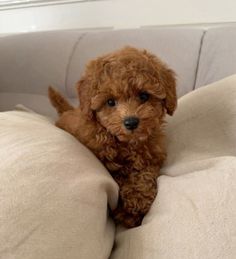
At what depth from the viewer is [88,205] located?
786 mm

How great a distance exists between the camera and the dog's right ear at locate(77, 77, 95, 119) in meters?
0.96

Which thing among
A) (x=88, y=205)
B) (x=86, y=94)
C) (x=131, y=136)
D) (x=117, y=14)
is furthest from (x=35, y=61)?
(x=88, y=205)

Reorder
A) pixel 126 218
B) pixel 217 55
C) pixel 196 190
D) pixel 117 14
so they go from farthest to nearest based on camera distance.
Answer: pixel 117 14 < pixel 217 55 < pixel 126 218 < pixel 196 190

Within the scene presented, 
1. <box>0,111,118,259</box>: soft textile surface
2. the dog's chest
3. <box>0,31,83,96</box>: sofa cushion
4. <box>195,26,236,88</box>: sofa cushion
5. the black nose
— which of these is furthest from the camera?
<box>0,31,83,96</box>: sofa cushion

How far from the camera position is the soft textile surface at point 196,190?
0.73 metres

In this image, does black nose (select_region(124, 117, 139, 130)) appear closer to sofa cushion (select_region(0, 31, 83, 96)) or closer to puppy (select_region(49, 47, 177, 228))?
puppy (select_region(49, 47, 177, 228))

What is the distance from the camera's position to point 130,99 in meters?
0.94

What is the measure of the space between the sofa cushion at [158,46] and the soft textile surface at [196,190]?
0.21 metres

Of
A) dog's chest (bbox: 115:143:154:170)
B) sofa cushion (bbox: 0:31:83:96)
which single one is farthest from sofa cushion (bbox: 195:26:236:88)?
sofa cushion (bbox: 0:31:83:96)

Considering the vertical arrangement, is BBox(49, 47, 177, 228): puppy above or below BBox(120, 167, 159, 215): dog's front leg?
above

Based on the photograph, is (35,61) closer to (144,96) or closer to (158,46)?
(158,46)

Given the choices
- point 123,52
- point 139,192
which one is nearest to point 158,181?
point 139,192

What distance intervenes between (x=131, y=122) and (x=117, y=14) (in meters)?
1.11

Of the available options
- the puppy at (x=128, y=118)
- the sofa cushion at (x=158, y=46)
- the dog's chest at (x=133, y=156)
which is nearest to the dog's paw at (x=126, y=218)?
the puppy at (x=128, y=118)
